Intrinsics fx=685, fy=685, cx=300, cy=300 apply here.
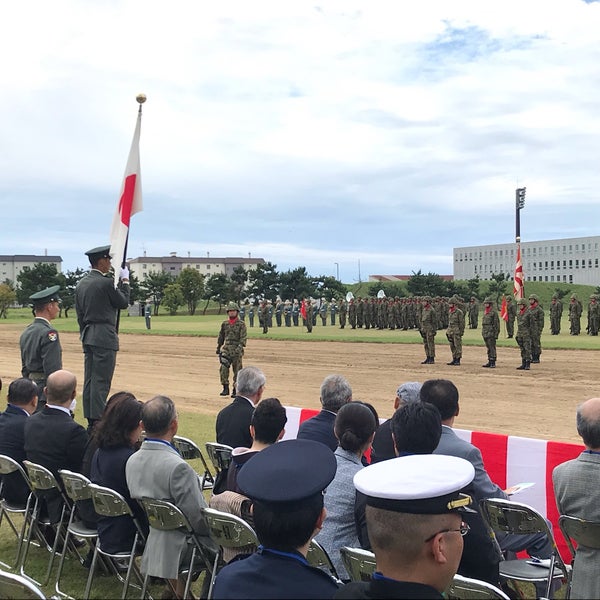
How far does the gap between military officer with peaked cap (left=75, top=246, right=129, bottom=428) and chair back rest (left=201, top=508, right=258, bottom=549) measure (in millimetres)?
3971

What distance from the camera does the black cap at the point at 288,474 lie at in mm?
2262

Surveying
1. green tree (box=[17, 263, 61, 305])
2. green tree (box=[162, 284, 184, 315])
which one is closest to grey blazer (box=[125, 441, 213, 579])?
green tree (box=[162, 284, 184, 315])

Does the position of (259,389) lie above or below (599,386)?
above

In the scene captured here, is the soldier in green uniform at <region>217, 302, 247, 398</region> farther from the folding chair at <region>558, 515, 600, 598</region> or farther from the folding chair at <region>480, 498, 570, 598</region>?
the folding chair at <region>558, 515, 600, 598</region>

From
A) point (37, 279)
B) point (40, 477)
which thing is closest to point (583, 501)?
point (40, 477)

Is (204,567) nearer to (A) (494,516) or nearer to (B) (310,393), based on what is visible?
(A) (494,516)

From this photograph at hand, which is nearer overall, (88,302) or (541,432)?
(88,302)

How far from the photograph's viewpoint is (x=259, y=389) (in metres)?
6.03

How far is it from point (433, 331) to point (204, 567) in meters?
16.4

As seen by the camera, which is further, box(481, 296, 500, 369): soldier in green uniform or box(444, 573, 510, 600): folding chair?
box(481, 296, 500, 369): soldier in green uniform

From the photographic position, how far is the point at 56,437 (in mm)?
5219

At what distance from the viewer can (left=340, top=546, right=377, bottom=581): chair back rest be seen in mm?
2965

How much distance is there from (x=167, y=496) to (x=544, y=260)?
10123 centimetres

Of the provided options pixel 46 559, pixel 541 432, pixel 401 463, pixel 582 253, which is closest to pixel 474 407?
pixel 541 432
